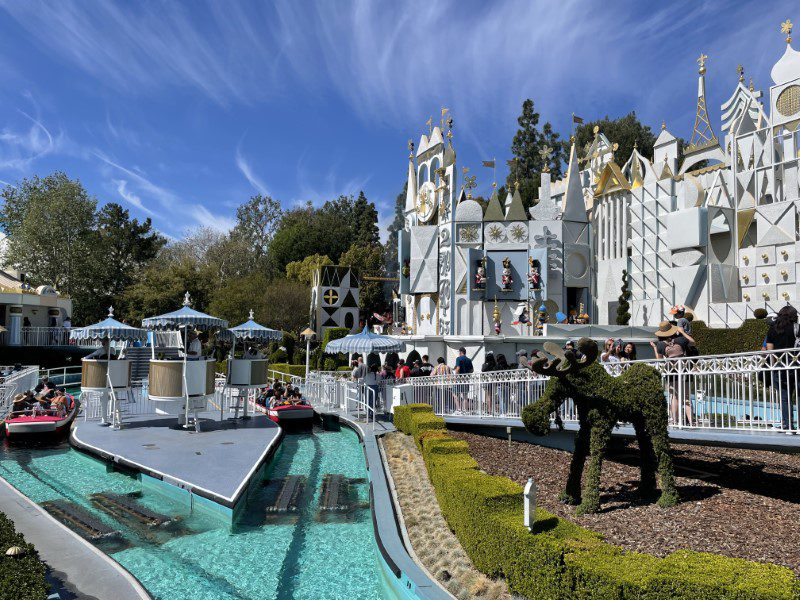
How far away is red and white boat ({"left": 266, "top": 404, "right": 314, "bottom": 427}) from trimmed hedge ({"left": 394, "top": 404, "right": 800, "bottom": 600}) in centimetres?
1203

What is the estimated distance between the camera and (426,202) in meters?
33.1

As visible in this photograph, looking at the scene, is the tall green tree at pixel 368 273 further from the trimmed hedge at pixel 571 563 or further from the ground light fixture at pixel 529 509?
the ground light fixture at pixel 529 509

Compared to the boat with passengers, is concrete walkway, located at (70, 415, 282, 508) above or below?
below

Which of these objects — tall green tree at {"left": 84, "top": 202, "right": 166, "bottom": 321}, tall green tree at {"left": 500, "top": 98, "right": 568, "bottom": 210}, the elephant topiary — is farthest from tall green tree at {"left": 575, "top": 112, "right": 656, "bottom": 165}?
the elephant topiary

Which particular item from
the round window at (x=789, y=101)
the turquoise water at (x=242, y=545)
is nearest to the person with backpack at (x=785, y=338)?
the turquoise water at (x=242, y=545)

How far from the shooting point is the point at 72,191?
47.1 meters

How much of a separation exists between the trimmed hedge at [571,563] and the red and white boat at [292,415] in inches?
474

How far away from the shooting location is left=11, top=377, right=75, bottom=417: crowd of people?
1759 centimetres

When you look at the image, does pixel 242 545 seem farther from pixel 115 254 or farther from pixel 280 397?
pixel 115 254

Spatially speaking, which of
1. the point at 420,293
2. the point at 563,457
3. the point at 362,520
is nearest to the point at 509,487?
the point at 362,520

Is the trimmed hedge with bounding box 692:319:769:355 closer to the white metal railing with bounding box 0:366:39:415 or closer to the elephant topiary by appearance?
the elephant topiary

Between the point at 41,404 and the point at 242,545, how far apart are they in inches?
495

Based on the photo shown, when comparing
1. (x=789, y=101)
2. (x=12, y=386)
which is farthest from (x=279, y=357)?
(x=789, y=101)

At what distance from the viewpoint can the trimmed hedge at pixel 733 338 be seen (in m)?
20.4
